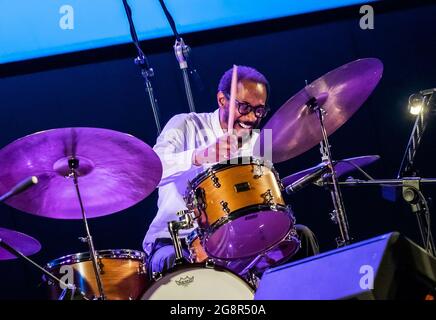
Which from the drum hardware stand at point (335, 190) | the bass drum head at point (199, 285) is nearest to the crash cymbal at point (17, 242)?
the bass drum head at point (199, 285)

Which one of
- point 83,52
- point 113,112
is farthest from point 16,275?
point 83,52

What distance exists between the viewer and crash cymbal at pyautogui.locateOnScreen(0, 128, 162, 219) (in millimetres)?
2250

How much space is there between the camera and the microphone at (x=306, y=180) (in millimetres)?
2619

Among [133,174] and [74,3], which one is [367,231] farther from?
[74,3]

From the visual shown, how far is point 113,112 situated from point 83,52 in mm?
381

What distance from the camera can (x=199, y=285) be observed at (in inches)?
86.9

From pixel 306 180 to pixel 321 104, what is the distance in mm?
368

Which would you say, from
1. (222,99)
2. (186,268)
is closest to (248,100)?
(222,99)

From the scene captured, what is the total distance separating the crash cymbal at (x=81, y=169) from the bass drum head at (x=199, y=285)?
476 mm

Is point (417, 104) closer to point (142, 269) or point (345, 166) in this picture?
point (345, 166)

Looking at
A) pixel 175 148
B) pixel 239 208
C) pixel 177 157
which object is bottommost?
pixel 239 208

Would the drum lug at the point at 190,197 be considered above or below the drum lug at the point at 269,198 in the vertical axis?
above

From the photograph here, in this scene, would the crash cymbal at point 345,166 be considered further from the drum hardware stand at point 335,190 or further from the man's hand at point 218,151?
the man's hand at point 218,151

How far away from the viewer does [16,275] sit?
3441 mm
